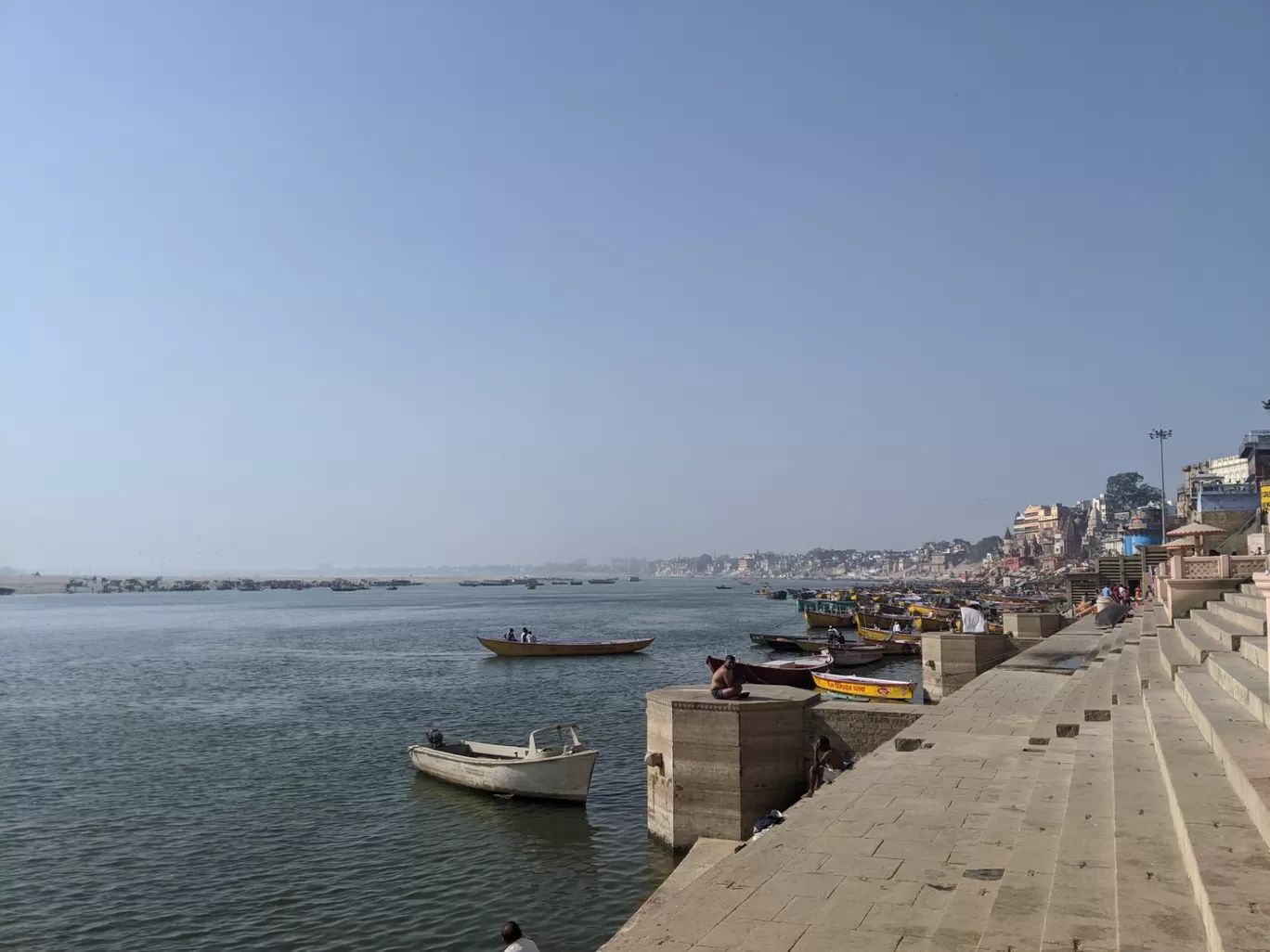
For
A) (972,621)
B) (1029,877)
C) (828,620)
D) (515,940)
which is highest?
(1029,877)

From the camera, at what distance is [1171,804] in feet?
23.3

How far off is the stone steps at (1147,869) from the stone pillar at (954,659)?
15187 millimetres

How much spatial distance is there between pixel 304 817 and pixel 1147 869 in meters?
18.1

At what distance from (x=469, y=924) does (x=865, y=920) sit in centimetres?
911

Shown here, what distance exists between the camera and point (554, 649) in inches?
2233

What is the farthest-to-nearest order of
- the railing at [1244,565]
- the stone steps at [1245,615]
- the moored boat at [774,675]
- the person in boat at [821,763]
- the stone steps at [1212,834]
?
the moored boat at [774,675] → the railing at [1244,565] → the person in boat at [821,763] → the stone steps at [1245,615] → the stone steps at [1212,834]

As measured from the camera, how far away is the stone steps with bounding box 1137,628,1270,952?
460 centimetres

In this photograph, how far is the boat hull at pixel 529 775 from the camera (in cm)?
1973

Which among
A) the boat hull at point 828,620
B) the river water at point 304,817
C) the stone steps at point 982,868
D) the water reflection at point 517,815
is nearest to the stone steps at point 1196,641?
the stone steps at point 982,868

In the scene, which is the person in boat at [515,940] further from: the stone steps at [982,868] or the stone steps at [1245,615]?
the stone steps at [1245,615]

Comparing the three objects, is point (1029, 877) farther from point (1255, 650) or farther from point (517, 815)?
point (517, 815)

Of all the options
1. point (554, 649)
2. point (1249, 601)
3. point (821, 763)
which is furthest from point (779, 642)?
point (821, 763)

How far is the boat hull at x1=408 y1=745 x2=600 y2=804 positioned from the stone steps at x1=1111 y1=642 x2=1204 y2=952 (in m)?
12.6

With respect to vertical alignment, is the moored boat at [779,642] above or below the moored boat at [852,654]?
below
